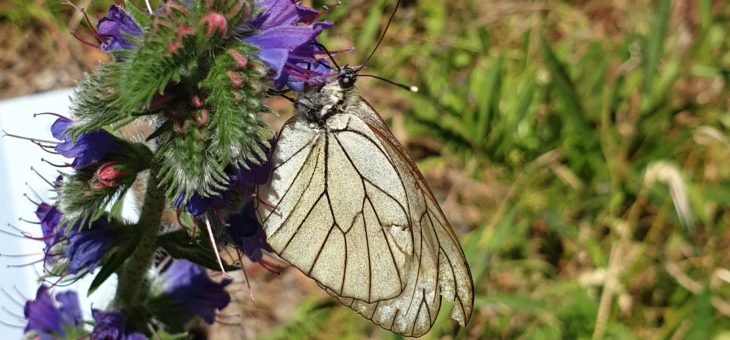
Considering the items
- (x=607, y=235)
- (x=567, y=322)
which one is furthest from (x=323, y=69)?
(x=607, y=235)

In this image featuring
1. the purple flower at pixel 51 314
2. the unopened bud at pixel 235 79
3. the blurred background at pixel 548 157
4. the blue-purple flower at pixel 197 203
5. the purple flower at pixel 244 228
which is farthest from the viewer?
the blurred background at pixel 548 157

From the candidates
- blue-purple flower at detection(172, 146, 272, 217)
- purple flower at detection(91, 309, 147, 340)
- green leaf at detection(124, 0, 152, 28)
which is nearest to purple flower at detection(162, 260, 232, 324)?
purple flower at detection(91, 309, 147, 340)

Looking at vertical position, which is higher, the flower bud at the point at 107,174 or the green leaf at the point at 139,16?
the green leaf at the point at 139,16

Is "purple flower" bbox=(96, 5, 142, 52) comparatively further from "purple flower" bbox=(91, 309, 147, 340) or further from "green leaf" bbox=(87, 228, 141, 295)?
"purple flower" bbox=(91, 309, 147, 340)

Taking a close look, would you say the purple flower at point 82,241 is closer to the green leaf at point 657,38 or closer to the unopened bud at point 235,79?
the unopened bud at point 235,79

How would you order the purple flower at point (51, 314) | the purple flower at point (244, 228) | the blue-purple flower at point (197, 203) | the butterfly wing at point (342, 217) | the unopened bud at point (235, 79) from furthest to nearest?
1. the purple flower at point (51, 314)
2. the butterfly wing at point (342, 217)
3. the purple flower at point (244, 228)
4. the blue-purple flower at point (197, 203)
5. the unopened bud at point (235, 79)

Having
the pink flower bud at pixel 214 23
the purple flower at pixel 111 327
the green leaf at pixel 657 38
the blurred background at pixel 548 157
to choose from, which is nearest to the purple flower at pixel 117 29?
the pink flower bud at pixel 214 23
